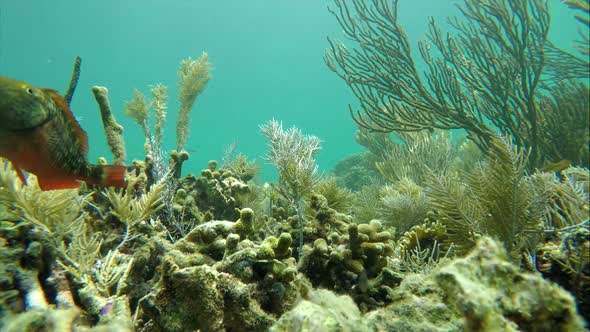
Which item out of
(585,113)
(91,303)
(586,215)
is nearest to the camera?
(91,303)

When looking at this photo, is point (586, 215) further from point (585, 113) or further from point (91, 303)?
point (585, 113)

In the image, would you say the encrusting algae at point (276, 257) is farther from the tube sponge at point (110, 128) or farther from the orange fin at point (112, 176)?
the tube sponge at point (110, 128)

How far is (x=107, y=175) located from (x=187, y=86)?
4.08m

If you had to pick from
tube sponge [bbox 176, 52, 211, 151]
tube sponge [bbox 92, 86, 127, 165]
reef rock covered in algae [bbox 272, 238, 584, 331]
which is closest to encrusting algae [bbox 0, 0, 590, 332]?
reef rock covered in algae [bbox 272, 238, 584, 331]

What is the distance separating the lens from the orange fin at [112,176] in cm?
201

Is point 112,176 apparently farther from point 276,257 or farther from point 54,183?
point 276,257

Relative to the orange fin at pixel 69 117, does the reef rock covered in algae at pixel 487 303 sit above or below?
below

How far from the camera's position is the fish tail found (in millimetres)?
1989

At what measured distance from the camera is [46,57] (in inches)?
3378

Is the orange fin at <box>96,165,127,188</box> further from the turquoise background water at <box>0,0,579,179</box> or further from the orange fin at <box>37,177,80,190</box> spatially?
the turquoise background water at <box>0,0,579,179</box>

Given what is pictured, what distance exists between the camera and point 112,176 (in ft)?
6.64

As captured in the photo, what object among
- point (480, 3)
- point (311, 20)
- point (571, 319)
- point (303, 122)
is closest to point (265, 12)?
point (311, 20)

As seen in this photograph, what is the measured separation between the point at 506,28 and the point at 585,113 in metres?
2.09

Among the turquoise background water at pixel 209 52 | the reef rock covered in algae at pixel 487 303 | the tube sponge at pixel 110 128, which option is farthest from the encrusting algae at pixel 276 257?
the turquoise background water at pixel 209 52
